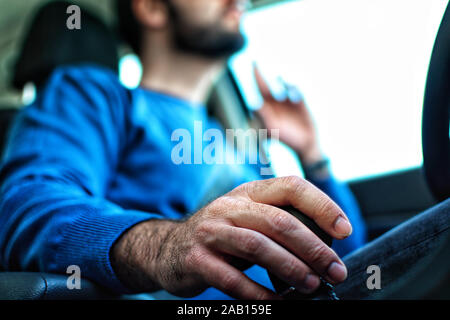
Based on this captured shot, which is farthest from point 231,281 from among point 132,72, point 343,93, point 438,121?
point 132,72

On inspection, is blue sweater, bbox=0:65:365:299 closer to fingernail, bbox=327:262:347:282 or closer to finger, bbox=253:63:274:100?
fingernail, bbox=327:262:347:282

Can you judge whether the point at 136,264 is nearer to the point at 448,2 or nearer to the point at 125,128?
the point at 448,2

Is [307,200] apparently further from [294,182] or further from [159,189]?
[159,189]

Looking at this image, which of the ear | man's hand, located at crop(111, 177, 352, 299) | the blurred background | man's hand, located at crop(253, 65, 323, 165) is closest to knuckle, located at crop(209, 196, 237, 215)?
man's hand, located at crop(111, 177, 352, 299)

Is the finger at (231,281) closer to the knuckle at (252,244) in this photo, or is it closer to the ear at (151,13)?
the knuckle at (252,244)

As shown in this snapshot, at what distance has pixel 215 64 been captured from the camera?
1.31 m

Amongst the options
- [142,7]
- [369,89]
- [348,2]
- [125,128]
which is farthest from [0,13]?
[369,89]

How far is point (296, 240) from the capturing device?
→ 1.03 feet

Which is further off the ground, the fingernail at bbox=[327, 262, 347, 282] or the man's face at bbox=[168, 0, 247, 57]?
the fingernail at bbox=[327, 262, 347, 282]

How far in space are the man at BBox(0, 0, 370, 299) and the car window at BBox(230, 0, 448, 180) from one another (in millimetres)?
76

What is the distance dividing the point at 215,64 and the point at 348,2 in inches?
17.5

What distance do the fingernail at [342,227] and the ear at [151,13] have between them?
3.78 ft

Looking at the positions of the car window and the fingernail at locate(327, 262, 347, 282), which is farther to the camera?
the car window

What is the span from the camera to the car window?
3.13 feet
